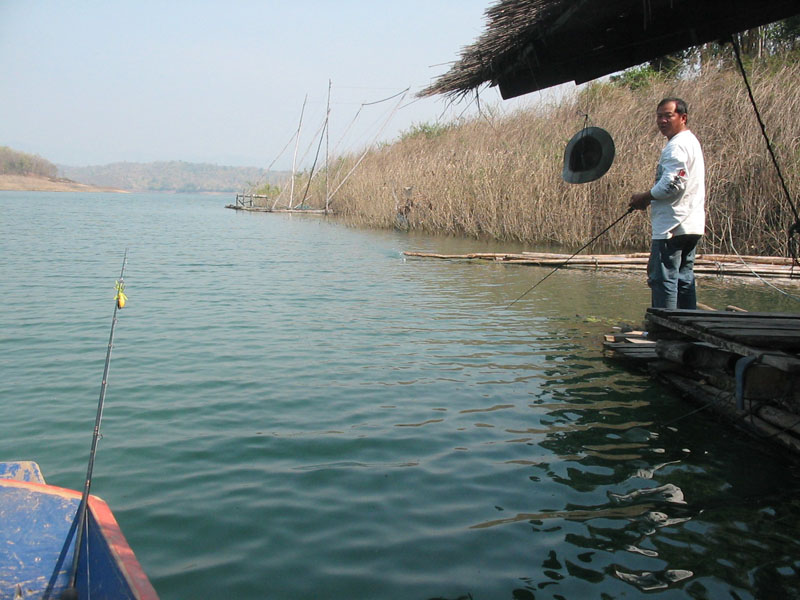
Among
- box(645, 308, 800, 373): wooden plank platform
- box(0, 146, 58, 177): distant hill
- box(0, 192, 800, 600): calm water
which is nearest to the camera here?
box(0, 192, 800, 600): calm water

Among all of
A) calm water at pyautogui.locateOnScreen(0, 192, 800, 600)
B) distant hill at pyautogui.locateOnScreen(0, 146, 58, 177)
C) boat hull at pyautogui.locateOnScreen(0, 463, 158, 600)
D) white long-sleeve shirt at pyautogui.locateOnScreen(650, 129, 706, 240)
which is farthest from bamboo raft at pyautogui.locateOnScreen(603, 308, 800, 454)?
distant hill at pyautogui.locateOnScreen(0, 146, 58, 177)

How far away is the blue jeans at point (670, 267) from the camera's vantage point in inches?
237

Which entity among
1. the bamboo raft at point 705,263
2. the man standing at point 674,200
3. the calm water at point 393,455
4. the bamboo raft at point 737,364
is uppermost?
the man standing at point 674,200

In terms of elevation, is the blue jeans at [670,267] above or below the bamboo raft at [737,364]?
above

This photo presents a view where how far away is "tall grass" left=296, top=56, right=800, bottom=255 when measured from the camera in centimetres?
1316

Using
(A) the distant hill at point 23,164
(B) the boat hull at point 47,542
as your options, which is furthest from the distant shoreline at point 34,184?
(B) the boat hull at point 47,542

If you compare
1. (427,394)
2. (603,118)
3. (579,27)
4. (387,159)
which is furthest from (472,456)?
(387,159)

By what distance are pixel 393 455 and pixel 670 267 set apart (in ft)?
10.7

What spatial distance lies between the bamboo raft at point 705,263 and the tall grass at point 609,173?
1490 millimetres

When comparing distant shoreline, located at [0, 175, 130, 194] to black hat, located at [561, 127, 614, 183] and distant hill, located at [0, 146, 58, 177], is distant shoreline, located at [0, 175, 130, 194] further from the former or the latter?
black hat, located at [561, 127, 614, 183]

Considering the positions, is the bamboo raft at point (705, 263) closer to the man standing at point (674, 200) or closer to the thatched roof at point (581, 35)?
the man standing at point (674, 200)

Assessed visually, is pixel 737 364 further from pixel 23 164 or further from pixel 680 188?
pixel 23 164

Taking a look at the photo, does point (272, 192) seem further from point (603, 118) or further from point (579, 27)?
point (579, 27)

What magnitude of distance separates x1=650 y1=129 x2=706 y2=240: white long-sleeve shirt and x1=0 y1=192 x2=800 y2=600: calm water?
55.1 inches
